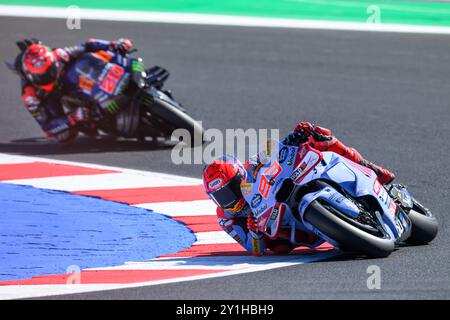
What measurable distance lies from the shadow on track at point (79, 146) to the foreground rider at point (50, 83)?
0.57 ft

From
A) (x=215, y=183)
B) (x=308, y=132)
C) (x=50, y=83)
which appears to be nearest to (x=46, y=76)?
(x=50, y=83)

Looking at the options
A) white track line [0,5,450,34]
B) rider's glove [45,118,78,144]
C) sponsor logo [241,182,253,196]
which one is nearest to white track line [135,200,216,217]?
sponsor logo [241,182,253,196]

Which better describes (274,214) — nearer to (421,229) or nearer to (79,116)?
(421,229)

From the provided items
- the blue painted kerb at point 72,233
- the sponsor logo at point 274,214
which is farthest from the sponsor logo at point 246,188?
the blue painted kerb at point 72,233

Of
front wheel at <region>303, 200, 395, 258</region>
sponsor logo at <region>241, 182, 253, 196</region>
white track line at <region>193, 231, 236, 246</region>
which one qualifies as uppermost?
sponsor logo at <region>241, 182, 253, 196</region>

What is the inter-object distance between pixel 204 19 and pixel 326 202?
12619mm

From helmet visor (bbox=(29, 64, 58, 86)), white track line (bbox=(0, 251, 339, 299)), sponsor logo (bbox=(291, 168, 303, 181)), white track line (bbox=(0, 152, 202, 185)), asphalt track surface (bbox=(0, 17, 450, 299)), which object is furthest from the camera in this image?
helmet visor (bbox=(29, 64, 58, 86))

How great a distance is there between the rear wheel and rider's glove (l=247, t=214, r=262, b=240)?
110 centimetres

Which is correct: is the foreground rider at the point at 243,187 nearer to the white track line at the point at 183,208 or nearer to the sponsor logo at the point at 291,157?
the sponsor logo at the point at 291,157

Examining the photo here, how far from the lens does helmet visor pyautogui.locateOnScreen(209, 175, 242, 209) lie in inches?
317

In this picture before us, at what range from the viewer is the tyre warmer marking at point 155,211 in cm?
732

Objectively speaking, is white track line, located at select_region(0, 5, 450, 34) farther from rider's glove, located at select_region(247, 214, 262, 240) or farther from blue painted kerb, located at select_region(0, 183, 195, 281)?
rider's glove, located at select_region(247, 214, 262, 240)
